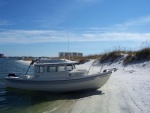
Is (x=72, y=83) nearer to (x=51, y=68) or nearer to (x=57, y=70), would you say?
(x=57, y=70)

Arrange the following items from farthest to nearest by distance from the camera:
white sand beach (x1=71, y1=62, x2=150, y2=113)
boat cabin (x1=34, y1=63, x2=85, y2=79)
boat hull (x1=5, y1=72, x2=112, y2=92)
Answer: boat cabin (x1=34, y1=63, x2=85, y2=79) < boat hull (x1=5, y1=72, x2=112, y2=92) < white sand beach (x1=71, y1=62, x2=150, y2=113)

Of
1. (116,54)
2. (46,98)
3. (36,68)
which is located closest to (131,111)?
(46,98)

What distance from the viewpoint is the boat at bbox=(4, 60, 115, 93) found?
17.3 m

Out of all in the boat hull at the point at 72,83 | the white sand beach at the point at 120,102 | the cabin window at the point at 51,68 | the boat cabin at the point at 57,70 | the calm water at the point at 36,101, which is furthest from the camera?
the cabin window at the point at 51,68

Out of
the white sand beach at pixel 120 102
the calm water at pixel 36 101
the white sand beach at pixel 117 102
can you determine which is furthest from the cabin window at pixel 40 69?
the white sand beach at pixel 120 102

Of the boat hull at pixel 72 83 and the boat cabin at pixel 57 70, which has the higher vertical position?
the boat cabin at pixel 57 70

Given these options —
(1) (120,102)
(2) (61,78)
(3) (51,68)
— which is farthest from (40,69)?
(1) (120,102)

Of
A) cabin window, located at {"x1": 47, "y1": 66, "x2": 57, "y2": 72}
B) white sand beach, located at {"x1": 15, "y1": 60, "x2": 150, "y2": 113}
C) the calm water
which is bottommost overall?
the calm water

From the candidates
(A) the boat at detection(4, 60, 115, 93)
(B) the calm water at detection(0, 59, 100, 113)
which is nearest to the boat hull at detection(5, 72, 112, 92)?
(A) the boat at detection(4, 60, 115, 93)

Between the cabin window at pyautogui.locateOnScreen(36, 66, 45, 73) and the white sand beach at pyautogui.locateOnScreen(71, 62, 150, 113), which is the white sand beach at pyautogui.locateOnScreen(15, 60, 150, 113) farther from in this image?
the cabin window at pyautogui.locateOnScreen(36, 66, 45, 73)

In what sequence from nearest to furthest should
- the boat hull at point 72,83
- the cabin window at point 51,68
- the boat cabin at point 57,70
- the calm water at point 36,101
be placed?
the calm water at point 36,101, the boat hull at point 72,83, the boat cabin at point 57,70, the cabin window at point 51,68

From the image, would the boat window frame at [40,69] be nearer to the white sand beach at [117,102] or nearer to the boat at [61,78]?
the boat at [61,78]

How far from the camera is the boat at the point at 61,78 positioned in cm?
1734

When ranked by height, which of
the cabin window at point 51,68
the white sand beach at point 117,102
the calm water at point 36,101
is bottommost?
the calm water at point 36,101
